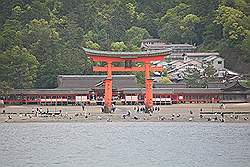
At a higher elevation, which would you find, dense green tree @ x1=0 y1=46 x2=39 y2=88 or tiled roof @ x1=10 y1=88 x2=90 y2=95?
dense green tree @ x1=0 y1=46 x2=39 y2=88

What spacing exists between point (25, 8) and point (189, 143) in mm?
47093

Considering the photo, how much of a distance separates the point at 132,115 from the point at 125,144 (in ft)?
45.8

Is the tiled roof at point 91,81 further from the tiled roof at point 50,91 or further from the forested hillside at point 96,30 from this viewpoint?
the forested hillside at point 96,30

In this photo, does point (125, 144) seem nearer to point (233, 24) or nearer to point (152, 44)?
point (233, 24)

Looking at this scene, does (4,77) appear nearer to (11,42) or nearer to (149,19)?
(11,42)

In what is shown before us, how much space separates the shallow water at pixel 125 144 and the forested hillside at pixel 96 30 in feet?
51.5

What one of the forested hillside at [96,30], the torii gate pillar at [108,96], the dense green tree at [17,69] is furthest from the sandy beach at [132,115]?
the forested hillside at [96,30]

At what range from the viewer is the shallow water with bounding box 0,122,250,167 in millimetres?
38188

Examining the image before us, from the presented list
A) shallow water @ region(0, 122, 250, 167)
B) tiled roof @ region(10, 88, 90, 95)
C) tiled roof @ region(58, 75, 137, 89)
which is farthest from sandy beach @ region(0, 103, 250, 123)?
tiled roof @ region(58, 75, 137, 89)

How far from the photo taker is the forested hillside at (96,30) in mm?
75000

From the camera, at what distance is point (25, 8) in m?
89.7

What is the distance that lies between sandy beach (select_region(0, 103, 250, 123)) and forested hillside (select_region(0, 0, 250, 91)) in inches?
292

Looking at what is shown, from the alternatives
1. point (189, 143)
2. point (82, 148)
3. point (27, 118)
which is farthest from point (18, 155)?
point (27, 118)

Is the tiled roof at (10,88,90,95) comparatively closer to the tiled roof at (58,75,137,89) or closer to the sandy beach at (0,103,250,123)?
the tiled roof at (58,75,137,89)
